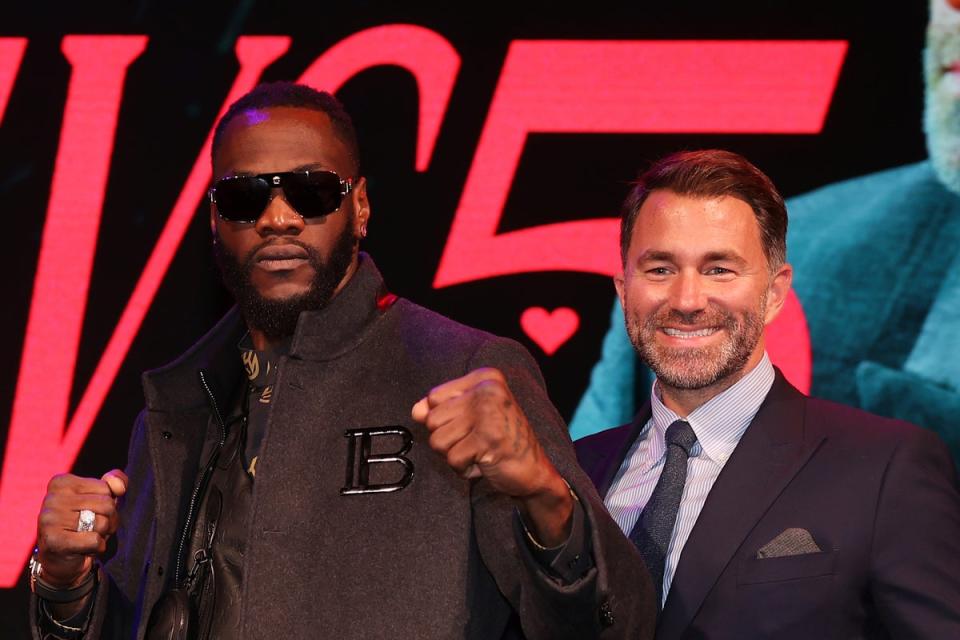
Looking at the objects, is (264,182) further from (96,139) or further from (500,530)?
(96,139)

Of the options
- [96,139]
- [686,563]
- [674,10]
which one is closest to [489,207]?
[674,10]

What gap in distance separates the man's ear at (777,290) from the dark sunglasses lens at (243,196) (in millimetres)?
1099

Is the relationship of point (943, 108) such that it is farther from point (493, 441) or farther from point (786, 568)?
point (493, 441)

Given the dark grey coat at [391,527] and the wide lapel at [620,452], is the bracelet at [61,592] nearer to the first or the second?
the dark grey coat at [391,527]

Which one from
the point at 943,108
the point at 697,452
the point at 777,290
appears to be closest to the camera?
the point at 697,452

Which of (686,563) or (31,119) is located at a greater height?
(31,119)

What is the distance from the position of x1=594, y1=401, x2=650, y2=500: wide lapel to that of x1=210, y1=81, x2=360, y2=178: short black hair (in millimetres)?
873

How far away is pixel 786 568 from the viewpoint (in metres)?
2.39

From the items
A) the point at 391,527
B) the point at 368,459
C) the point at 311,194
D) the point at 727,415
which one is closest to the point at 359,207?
the point at 311,194

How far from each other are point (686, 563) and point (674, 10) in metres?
2.23

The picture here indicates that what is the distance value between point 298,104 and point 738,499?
1108 millimetres

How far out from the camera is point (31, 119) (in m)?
4.43

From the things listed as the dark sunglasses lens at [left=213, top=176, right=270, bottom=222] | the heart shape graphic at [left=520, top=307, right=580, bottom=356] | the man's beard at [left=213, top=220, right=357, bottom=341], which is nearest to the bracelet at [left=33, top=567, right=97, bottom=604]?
the man's beard at [left=213, top=220, right=357, bottom=341]

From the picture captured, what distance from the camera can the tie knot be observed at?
270cm
